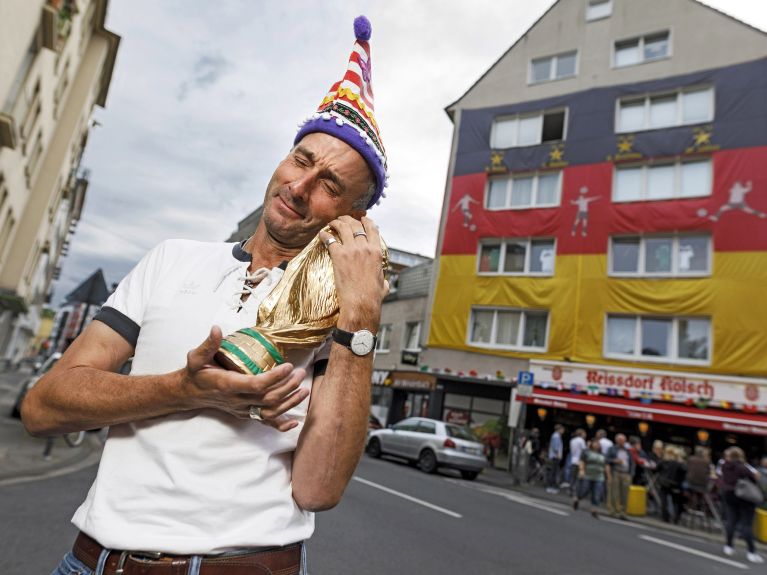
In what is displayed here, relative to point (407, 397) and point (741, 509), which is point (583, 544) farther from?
point (407, 397)

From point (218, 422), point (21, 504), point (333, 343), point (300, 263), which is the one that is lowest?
point (21, 504)

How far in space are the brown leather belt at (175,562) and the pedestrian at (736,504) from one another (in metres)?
9.46

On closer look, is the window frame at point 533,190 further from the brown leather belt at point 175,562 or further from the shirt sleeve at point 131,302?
the brown leather belt at point 175,562

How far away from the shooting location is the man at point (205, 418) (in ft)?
3.60

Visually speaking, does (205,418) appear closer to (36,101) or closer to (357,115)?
(357,115)

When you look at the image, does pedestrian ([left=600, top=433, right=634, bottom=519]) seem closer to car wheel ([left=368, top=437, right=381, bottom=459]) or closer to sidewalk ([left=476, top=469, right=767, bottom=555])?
sidewalk ([left=476, top=469, right=767, bottom=555])

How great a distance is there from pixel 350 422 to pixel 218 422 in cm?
30

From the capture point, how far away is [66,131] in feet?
70.4

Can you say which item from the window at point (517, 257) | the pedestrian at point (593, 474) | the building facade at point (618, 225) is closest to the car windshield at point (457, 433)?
the pedestrian at point (593, 474)

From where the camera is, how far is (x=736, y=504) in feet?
28.0

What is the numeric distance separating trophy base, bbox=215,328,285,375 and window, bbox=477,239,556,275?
19.3 metres

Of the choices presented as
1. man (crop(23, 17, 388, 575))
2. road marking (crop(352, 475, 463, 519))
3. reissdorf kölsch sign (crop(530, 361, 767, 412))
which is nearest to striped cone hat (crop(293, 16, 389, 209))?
man (crop(23, 17, 388, 575))

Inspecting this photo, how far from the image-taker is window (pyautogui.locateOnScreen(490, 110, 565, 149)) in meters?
21.1

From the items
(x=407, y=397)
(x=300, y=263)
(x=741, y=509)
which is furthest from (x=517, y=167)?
(x=300, y=263)
